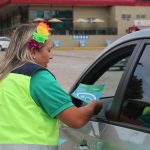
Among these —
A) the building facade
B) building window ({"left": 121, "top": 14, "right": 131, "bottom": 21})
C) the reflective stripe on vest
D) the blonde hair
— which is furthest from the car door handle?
building window ({"left": 121, "top": 14, "right": 131, "bottom": 21})

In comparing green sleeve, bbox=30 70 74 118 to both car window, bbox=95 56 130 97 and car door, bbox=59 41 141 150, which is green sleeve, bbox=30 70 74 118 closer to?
car door, bbox=59 41 141 150

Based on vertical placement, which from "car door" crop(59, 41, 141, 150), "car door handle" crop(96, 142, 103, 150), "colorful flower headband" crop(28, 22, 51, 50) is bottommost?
"car door handle" crop(96, 142, 103, 150)

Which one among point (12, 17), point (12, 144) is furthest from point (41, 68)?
point (12, 17)

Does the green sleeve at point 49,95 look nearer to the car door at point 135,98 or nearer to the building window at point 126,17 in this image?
the car door at point 135,98

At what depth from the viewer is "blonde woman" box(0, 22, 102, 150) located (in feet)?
9.14

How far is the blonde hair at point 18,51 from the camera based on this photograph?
116 inches

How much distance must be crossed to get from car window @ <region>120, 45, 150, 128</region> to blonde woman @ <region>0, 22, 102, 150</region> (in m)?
0.24

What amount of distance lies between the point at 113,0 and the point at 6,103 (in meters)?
53.2

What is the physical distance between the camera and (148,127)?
8.82ft

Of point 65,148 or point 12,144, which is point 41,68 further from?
point 65,148

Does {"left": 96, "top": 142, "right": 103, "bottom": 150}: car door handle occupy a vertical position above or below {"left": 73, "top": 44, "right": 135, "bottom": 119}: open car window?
below

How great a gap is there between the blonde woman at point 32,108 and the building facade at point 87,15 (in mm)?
48408

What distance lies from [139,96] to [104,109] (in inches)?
17.3

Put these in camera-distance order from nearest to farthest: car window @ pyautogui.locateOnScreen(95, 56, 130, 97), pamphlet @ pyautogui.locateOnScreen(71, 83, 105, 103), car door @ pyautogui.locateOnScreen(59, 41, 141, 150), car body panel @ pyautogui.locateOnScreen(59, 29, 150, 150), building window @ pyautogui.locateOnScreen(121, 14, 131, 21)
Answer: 1. car body panel @ pyautogui.locateOnScreen(59, 29, 150, 150)
2. car door @ pyautogui.locateOnScreen(59, 41, 141, 150)
3. pamphlet @ pyautogui.locateOnScreen(71, 83, 105, 103)
4. car window @ pyautogui.locateOnScreen(95, 56, 130, 97)
5. building window @ pyautogui.locateOnScreen(121, 14, 131, 21)
